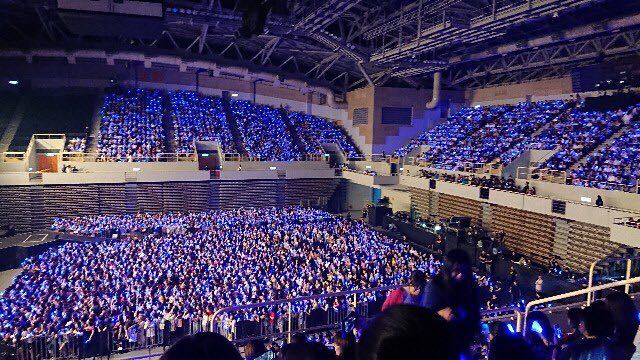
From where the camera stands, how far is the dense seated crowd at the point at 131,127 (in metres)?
24.8

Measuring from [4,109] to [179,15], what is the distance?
1606 cm

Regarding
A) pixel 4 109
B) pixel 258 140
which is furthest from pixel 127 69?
pixel 258 140

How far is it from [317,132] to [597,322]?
30641 millimetres

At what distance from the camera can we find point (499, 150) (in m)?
22.8

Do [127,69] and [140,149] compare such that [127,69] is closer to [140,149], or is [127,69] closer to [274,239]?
[140,149]

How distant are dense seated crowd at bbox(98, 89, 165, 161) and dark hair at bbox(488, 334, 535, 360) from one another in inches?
1000

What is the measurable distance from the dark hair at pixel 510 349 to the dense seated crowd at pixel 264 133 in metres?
26.5

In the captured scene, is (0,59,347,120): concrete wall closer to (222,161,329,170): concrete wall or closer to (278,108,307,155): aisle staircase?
(278,108,307,155): aisle staircase

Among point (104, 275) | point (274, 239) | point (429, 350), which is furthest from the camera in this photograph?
point (274, 239)

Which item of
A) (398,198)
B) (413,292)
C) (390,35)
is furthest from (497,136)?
(413,292)

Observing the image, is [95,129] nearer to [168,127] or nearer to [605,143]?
[168,127]

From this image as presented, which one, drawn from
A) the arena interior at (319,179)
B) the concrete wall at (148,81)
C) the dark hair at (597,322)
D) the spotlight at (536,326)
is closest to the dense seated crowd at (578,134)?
the arena interior at (319,179)

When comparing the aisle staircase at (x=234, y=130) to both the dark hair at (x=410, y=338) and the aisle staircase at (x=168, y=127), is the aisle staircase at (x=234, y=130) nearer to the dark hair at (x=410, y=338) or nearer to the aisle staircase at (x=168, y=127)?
the aisle staircase at (x=168, y=127)

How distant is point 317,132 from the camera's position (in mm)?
33000
